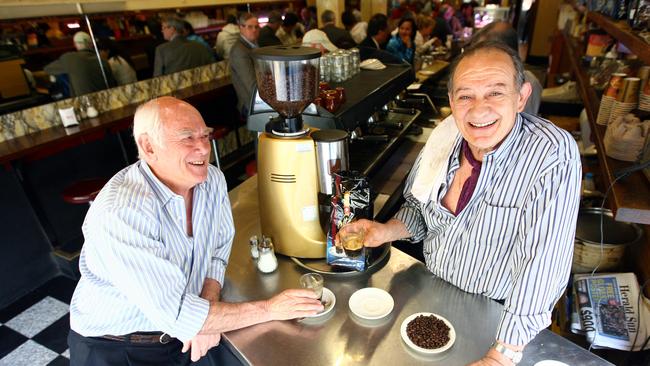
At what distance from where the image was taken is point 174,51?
15.9 ft

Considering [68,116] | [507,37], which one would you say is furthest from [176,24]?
[507,37]

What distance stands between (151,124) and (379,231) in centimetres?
92

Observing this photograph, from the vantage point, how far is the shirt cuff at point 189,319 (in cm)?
126

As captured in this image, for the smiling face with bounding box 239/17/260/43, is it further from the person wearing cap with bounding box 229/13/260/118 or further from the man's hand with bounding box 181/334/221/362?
the man's hand with bounding box 181/334/221/362

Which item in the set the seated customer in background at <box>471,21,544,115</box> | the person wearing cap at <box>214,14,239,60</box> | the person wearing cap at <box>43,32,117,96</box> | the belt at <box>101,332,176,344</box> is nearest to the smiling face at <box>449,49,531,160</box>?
the belt at <box>101,332,176,344</box>

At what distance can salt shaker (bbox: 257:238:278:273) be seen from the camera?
157 centimetres

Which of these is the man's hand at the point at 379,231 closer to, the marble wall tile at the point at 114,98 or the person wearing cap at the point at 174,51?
the marble wall tile at the point at 114,98

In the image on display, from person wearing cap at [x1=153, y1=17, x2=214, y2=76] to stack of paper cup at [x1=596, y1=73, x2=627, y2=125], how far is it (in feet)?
14.8

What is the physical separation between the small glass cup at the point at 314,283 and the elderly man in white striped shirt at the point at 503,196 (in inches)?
10.5

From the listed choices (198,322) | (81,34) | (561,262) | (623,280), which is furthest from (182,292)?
(81,34)

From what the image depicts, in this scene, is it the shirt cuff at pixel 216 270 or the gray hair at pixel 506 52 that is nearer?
the gray hair at pixel 506 52

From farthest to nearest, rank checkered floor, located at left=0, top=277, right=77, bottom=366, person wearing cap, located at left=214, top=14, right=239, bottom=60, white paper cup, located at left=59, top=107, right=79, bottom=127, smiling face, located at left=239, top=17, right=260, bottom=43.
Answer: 1. person wearing cap, located at left=214, top=14, right=239, bottom=60
2. smiling face, located at left=239, top=17, right=260, bottom=43
3. white paper cup, located at left=59, top=107, right=79, bottom=127
4. checkered floor, located at left=0, top=277, right=77, bottom=366

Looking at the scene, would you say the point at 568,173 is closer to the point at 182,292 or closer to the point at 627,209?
the point at 627,209

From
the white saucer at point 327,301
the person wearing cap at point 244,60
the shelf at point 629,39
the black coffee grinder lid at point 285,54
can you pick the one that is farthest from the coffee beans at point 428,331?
the person wearing cap at point 244,60
